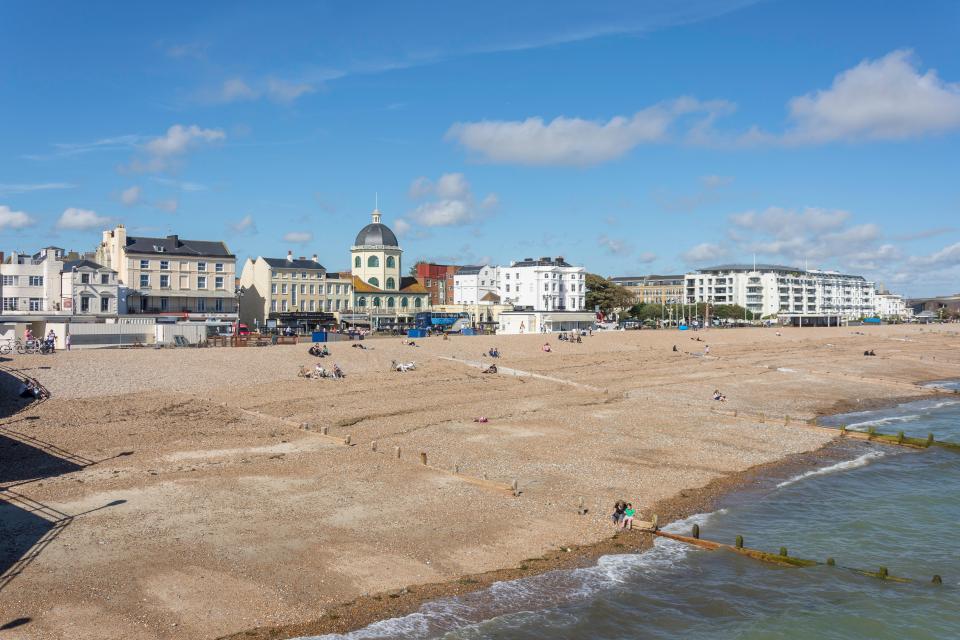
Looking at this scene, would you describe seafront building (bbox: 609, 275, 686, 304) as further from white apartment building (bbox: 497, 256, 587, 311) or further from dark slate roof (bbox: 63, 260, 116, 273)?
dark slate roof (bbox: 63, 260, 116, 273)

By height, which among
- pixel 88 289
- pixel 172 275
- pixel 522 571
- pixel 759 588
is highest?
pixel 172 275

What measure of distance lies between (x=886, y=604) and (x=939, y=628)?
3.93 feet

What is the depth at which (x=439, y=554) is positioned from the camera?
1745 centimetres

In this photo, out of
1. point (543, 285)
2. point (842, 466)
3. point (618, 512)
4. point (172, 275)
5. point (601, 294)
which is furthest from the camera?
point (601, 294)

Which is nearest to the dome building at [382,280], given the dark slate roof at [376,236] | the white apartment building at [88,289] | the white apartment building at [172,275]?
the dark slate roof at [376,236]

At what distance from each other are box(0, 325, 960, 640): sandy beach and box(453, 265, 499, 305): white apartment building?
66.5 metres

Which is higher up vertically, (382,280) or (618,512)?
(382,280)

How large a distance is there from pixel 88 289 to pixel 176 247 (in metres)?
11.0

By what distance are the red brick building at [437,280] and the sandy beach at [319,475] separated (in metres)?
68.5

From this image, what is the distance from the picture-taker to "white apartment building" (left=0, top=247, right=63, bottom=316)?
61406 millimetres

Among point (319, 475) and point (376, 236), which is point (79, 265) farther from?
point (319, 475)

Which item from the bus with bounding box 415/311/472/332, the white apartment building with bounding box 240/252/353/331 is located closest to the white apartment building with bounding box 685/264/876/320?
the bus with bounding box 415/311/472/332

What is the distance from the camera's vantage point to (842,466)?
28.4 metres

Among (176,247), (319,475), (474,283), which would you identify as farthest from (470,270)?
(319,475)
